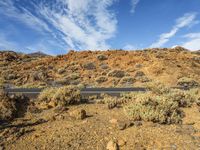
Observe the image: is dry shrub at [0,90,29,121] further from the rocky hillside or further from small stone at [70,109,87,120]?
the rocky hillside

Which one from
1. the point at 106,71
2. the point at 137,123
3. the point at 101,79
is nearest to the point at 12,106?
the point at 137,123

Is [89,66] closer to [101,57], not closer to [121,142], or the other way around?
[101,57]

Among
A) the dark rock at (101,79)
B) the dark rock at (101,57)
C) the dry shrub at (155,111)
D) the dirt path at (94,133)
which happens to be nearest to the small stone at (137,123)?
the dirt path at (94,133)

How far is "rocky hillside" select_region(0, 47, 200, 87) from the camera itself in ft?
102

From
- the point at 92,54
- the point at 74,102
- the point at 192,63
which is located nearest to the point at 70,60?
the point at 92,54

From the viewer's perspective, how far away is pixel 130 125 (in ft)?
30.2

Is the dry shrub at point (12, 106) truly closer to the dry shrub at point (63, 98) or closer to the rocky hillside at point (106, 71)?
the dry shrub at point (63, 98)

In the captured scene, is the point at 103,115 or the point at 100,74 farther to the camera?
the point at 100,74

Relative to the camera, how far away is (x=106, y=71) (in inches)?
1438

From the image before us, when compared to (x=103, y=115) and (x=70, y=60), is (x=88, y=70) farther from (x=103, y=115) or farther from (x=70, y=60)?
(x=103, y=115)

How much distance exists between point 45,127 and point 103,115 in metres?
2.31

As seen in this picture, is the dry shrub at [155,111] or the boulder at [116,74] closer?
the dry shrub at [155,111]

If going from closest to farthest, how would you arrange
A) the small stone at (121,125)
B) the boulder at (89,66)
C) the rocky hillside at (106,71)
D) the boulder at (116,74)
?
1. the small stone at (121,125)
2. the rocky hillside at (106,71)
3. the boulder at (116,74)
4. the boulder at (89,66)

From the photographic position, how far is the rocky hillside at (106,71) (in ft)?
→ 102
